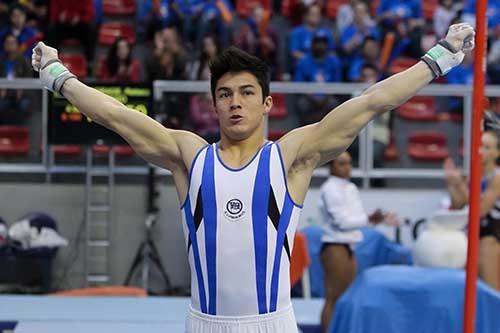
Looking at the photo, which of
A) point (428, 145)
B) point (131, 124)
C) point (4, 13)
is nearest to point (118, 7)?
point (4, 13)

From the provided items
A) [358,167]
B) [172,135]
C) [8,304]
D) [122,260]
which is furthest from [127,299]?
[172,135]

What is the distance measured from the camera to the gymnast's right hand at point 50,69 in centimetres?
438

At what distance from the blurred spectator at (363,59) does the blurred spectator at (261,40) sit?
0.86m

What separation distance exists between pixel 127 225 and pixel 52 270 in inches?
32.2

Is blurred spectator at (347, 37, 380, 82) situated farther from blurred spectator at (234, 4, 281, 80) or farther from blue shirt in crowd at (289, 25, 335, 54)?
blurred spectator at (234, 4, 281, 80)

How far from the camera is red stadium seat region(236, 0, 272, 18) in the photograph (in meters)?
14.8

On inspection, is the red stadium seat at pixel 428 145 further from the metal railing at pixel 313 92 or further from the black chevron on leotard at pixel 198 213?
A: the black chevron on leotard at pixel 198 213

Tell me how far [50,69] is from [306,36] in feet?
31.1

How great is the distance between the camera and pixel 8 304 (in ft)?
28.6

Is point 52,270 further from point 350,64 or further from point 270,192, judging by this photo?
point 270,192

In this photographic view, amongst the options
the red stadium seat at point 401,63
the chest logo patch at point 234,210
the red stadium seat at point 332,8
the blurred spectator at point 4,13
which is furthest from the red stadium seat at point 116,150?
the chest logo patch at point 234,210

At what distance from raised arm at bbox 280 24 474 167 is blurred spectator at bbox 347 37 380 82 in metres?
8.61

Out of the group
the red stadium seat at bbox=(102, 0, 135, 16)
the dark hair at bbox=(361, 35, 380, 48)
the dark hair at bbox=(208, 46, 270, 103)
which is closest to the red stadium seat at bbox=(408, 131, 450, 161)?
the dark hair at bbox=(361, 35, 380, 48)

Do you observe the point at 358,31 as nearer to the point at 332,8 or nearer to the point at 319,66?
the point at 319,66
